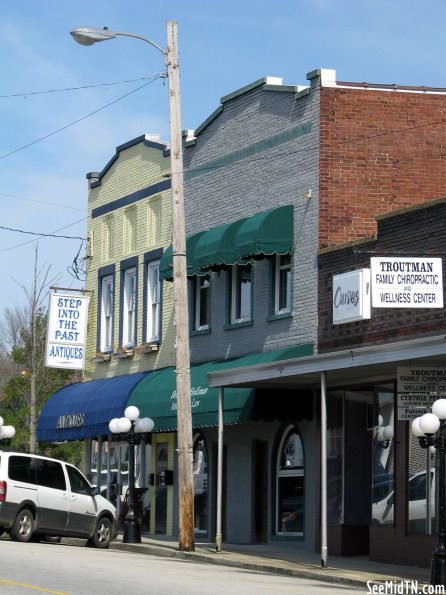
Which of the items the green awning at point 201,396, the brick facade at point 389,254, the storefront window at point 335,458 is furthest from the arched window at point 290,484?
the brick facade at point 389,254

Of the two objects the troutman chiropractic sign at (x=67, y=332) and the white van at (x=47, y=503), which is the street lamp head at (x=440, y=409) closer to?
the white van at (x=47, y=503)

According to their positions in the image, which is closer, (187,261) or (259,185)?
(259,185)

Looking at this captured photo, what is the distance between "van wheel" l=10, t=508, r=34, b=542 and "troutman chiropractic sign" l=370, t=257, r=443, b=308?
27.5 ft

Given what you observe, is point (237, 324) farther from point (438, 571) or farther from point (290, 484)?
point (438, 571)

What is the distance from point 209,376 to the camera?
2636cm

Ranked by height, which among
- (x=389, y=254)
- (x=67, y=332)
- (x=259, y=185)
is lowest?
(x=67, y=332)

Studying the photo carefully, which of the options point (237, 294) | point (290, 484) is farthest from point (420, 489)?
point (237, 294)

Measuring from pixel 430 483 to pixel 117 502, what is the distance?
1424cm

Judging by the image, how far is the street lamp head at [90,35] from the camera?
2403 centimetres

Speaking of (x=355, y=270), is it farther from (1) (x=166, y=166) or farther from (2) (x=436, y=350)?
(1) (x=166, y=166)

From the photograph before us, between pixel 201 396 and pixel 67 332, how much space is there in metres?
6.59

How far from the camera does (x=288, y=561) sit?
23953 millimetres

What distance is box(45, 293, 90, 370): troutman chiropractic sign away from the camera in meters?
34.4

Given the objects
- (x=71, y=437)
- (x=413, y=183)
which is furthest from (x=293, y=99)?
(x=71, y=437)
